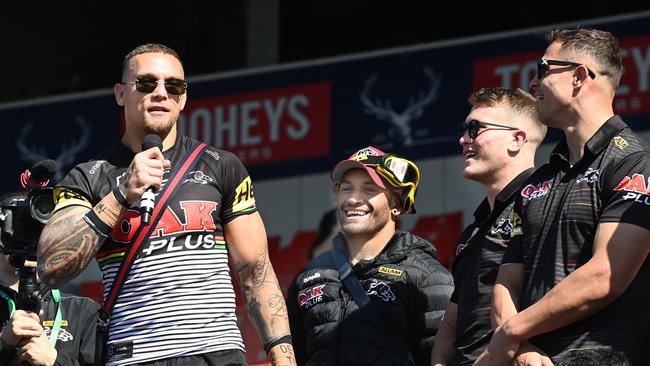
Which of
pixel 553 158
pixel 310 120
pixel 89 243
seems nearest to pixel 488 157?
pixel 553 158

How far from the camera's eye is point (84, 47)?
13289mm

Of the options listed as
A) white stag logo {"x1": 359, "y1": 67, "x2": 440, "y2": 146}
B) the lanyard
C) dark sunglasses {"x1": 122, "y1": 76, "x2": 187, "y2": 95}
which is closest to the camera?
dark sunglasses {"x1": 122, "y1": 76, "x2": 187, "y2": 95}

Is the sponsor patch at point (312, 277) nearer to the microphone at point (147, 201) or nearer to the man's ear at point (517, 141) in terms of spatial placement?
the man's ear at point (517, 141)

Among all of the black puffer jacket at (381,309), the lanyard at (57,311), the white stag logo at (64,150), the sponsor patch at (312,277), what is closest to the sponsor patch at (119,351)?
the black puffer jacket at (381,309)

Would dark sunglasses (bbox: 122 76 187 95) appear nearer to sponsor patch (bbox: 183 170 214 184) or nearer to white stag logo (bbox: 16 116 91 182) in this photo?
sponsor patch (bbox: 183 170 214 184)

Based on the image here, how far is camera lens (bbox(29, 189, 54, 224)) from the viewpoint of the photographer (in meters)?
5.26

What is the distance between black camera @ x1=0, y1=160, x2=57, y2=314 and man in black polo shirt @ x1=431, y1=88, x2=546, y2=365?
1.57m

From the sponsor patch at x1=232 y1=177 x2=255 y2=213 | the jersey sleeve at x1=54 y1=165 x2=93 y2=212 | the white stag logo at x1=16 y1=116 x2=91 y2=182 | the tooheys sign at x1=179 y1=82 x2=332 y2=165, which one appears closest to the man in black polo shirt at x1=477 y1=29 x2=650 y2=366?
the sponsor patch at x1=232 y1=177 x2=255 y2=213

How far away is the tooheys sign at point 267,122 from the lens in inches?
415

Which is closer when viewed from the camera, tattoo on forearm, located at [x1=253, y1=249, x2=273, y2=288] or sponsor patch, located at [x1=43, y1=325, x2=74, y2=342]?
tattoo on forearm, located at [x1=253, y1=249, x2=273, y2=288]

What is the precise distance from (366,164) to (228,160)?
86cm

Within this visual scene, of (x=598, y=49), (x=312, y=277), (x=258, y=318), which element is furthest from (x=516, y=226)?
(x=312, y=277)

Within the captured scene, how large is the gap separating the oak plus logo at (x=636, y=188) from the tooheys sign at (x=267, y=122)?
6149 mm

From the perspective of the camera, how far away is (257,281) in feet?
17.0
